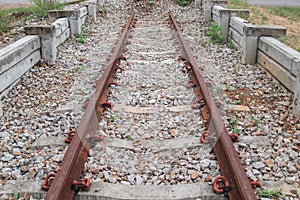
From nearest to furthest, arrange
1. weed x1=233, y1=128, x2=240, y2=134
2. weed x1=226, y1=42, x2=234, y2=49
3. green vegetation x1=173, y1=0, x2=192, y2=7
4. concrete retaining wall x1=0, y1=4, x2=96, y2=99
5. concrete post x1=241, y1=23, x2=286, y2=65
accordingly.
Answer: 1. weed x1=233, y1=128, x2=240, y2=134
2. concrete retaining wall x1=0, y1=4, x2=96, y2=99
3. concrete post x1=241, y1=23, x2=286, y2=65
4. weed x1=226, y1=42, x2=234, y2=49
5. green vegetation x1=173, y1=0, x2=192, y2=7

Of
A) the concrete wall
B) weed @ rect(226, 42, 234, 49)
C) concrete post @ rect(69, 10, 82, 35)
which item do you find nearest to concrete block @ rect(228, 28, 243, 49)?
the concrete wall

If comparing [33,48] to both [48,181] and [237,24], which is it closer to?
[48,181]

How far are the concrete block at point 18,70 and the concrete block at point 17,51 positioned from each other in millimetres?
61

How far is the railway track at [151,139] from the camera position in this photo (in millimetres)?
3197

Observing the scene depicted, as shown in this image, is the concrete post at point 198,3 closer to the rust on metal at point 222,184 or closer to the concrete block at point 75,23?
the concrete block at point 75,23

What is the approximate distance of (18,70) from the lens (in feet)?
18.5

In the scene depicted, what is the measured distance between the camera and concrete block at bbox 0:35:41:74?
Answer: 5060 millimetres

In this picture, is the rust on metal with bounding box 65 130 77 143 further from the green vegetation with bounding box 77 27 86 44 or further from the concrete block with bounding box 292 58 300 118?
the green vegetation with bounding box 77 27 86 44

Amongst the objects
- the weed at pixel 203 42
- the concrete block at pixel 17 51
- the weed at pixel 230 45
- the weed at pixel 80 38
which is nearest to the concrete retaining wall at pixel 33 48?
the concrete block at pixel 17 51

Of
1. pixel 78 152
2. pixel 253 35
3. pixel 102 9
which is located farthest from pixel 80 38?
pixel 78 152

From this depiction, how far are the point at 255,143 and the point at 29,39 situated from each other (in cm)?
392

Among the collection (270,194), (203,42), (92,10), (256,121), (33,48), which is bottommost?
(270,194)

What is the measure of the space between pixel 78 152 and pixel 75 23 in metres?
5.90

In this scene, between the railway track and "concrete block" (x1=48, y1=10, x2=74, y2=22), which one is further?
"concrete block" (x1=48, y1=10, x2=74, y2=22)
